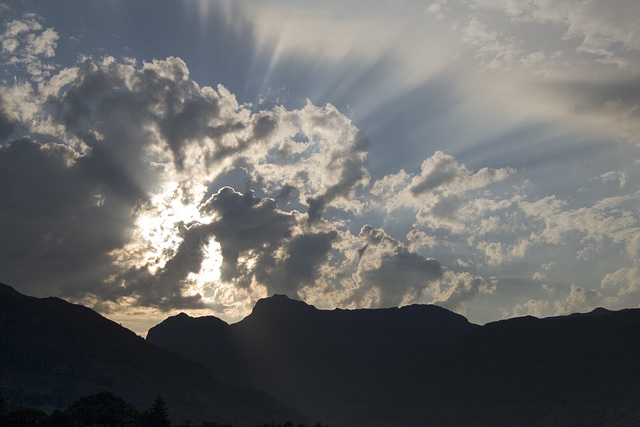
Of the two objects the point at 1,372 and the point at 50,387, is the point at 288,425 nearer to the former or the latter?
the point at 50,387

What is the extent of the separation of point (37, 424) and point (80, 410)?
55.8 ft

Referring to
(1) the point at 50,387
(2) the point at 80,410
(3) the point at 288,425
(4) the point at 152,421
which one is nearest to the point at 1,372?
(1) the point at 50,387

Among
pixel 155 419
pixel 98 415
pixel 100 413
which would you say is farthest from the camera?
pixel 100 413

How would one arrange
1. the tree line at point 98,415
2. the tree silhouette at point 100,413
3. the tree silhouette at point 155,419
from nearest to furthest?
the tree line at point 98,415 < the tree silhouette at point 155,419 < the tree silhouette at point 100,413

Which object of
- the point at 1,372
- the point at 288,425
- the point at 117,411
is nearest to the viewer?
the point at 117,411

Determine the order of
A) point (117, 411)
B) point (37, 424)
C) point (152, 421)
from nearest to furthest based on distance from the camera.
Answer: point (37, 424) → point (152, 421) → point (117, 411)

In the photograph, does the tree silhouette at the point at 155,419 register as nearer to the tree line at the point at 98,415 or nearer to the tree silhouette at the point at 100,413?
the tree line at the point at 98,415

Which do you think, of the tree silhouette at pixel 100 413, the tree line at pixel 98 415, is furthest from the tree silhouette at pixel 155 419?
the tree silhouette at pixel 100 413

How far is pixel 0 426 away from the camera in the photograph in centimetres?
7706

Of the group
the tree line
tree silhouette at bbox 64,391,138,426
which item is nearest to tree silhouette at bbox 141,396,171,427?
the tree line

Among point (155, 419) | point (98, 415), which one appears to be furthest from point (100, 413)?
point (155, 419)

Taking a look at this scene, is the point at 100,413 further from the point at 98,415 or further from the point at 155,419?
the point at 155,419

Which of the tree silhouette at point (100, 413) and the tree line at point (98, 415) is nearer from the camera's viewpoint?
the tree line at point (98, 415)

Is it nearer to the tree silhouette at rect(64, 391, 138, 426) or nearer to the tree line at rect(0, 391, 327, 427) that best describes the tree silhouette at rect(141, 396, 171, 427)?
the tree line at rect(0, 391, 327, 427)
